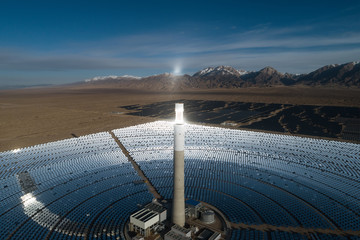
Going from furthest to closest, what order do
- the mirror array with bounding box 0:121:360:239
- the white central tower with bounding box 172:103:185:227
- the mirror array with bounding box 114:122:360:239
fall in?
the mirror array with bounding box 114:122:360:239 < the mirror array with bounding box 0:121:360:239 < the white central tower with bounding box 172:103:185:227

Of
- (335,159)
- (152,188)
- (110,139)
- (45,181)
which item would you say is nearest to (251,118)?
(335,159)

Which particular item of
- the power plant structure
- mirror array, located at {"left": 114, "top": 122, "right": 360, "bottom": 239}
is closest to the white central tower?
the power plant structure

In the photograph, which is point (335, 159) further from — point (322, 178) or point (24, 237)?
point (24, 237)

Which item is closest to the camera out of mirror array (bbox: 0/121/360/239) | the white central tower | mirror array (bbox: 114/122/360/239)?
the white central tower

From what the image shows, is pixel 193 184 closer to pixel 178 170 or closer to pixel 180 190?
pixel 180 190

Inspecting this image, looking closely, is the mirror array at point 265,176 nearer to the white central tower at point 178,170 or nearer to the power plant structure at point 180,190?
the power plant structure at point 180,190

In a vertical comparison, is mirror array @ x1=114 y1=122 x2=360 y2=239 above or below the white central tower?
below

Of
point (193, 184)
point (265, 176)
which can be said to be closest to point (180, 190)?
point (193, 184)

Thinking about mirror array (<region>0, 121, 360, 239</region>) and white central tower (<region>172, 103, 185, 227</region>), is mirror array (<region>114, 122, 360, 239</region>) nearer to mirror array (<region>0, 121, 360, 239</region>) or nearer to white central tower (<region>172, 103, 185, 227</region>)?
mirror array (<region>0, 121, 360, 239</region>)

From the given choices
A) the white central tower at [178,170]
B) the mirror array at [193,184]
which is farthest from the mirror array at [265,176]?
the white central tower at [178,170]

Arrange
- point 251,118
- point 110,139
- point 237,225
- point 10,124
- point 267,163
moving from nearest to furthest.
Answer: point 237,225
point 267,163
point 110,139
point 10,124
point 251,118

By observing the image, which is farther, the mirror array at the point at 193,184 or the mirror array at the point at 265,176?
the mirror array at the point at 265,176
